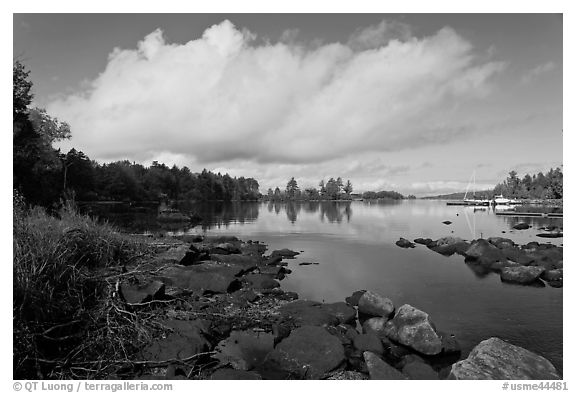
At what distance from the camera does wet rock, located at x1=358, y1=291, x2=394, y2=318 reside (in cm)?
1004

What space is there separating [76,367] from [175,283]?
20.1ft

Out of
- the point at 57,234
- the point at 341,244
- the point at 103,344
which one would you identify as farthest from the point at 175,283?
the point at 341,244

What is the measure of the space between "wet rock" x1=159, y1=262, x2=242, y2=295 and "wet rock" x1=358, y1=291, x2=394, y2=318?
439cm

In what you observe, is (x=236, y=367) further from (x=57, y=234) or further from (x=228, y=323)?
(x=57, y=234)

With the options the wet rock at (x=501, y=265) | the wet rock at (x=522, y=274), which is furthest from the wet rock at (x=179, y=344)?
the wet rock at (x=501, y=265)

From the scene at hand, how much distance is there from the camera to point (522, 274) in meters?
15.2

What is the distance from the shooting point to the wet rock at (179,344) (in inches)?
237

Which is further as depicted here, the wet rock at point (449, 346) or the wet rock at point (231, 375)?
the wet rock at point (449, 346)

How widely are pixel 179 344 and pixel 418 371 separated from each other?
4586 millimetres

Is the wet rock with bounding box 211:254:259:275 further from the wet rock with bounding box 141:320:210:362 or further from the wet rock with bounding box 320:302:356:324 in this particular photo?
the wet rock with bounding box 141:320:210:362

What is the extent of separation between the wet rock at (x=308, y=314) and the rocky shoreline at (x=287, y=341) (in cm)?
3

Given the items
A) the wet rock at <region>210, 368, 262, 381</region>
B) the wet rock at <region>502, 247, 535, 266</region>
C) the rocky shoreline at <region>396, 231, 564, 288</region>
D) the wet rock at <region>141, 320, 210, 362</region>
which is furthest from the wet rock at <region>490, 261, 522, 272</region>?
the wet rock at <region>141, 320, 210, 362</region>

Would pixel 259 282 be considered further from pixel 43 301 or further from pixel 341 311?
pixel 43 301

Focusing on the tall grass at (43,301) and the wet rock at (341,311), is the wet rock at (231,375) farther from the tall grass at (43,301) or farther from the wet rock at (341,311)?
the wet rock at (341,311)
